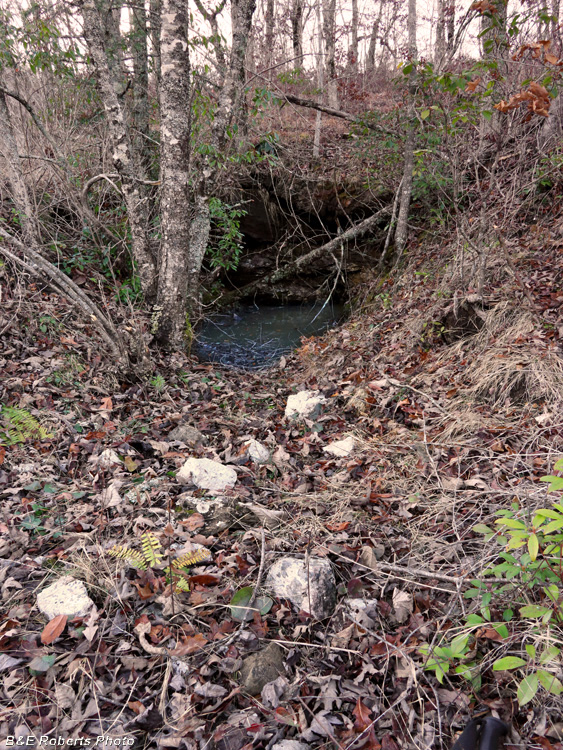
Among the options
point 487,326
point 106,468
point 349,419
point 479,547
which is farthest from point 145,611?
point 487,326

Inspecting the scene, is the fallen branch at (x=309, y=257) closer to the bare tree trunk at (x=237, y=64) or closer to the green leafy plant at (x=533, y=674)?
the bare tree trunk at (x=237, y=64)

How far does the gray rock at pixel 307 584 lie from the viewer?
224cm

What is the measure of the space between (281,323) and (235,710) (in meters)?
6.95

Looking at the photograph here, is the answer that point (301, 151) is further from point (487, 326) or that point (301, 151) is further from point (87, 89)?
point (487, 326)

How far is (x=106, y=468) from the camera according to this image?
3.36 m

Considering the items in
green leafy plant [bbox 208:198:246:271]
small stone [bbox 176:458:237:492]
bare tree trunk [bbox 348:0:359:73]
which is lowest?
small stone [bbox 176:458:237:492]

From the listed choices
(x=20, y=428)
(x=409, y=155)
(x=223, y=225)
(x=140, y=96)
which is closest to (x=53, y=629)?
(x=20, y=428)

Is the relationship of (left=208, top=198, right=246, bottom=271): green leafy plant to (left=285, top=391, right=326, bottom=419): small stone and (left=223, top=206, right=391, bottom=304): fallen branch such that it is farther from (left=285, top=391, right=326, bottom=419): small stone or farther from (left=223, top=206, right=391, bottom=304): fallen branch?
(left=285, top=391, right=326, bottom=419): small stone

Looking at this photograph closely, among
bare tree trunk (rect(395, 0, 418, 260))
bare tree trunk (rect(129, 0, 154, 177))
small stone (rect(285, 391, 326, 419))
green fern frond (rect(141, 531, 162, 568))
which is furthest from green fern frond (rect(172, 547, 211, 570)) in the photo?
bare tree trunk (rect(129, 0, 154, 177))

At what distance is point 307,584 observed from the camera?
2270 millimetres

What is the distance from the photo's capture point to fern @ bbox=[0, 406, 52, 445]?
345cm

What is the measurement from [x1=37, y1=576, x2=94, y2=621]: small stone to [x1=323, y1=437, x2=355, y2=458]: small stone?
7.17ft

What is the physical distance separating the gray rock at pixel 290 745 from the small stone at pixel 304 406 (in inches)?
116

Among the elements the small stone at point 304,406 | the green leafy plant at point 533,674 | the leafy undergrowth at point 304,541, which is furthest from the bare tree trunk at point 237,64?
the green leafy plant at point 533,674
